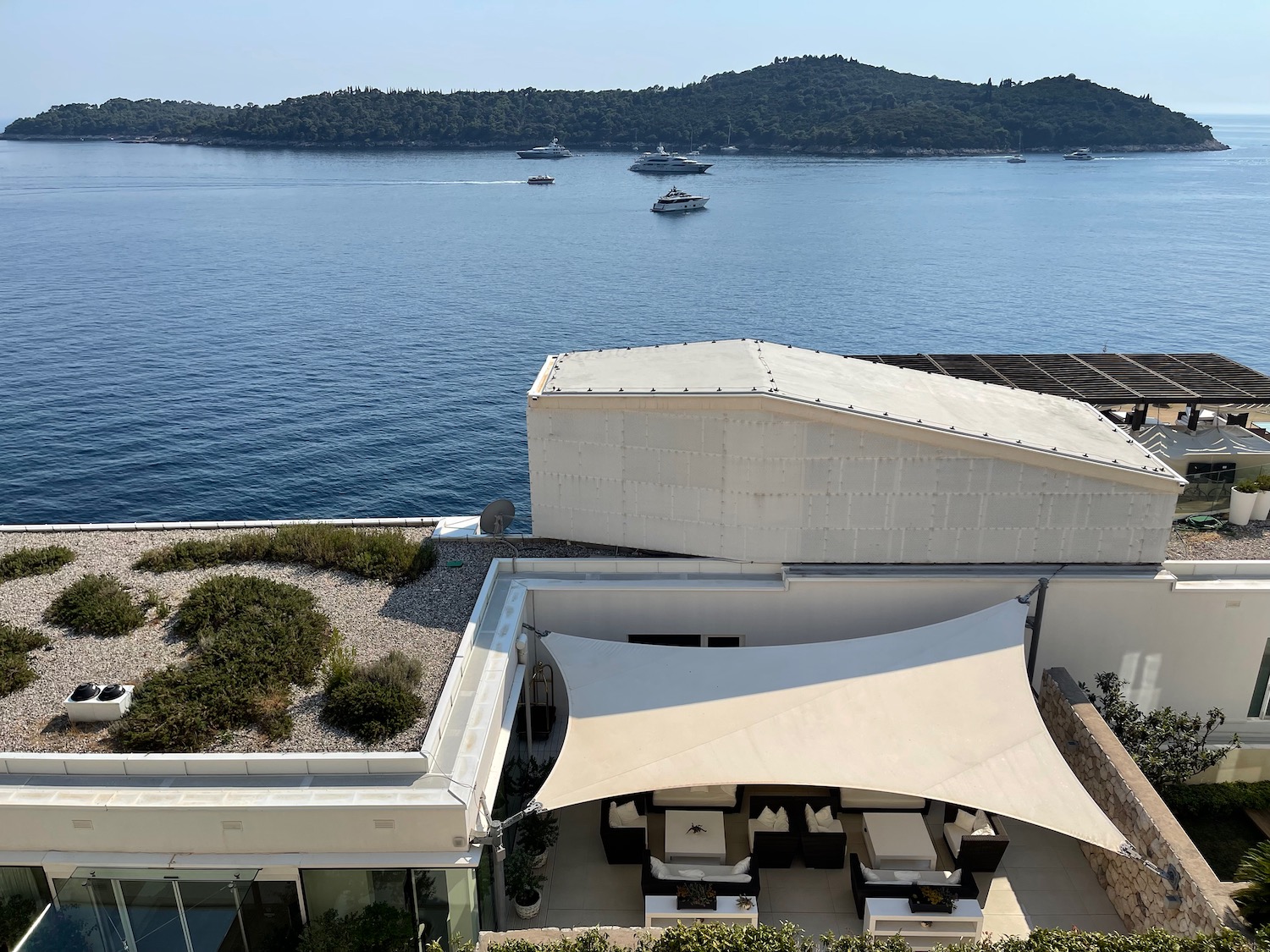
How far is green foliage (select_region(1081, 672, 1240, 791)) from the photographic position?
759 inches

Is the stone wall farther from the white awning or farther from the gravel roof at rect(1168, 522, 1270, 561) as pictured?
the gravel roof at rect(1168, 522, 1270, 561)

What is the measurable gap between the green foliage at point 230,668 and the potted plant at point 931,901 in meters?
11.2

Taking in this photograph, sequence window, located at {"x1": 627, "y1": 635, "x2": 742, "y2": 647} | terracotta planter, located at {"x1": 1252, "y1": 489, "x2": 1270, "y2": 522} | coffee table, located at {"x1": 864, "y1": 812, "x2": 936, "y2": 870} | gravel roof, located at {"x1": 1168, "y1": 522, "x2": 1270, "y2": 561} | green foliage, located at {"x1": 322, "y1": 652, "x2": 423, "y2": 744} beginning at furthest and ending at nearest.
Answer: terracotta planter, located at {"x1": 1252, "y1": 489, "x2": 1270, "y2": 522}, gravel roof, located at {"x1": 1168, "y1": 522, "x2": 1270, "y2": 561}, window, located at {"x1": 627, "y1": 635, "x2": 742, "y2": 647}, coffee table, located at {"x1": 864, "y1": 812, "x2": 936, "y2": 870}, green foliage, located at {"x1": 322, "y1": 652, "x2": 423, "y2": 744}

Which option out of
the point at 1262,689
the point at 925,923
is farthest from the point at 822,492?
the point at 1262,689

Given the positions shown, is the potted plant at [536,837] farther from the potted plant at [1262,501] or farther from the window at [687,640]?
the potted plant at [1262,501]

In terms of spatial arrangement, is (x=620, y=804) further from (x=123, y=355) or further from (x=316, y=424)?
(x=123, y=355)

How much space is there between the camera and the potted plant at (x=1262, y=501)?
76.2 ft

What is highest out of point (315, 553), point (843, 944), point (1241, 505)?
point (1241, 505)

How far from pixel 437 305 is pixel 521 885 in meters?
77.5

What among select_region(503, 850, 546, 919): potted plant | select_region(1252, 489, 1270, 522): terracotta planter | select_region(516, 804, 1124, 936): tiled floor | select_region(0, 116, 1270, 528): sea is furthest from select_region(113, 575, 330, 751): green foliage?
select_region(0, 116, 1270, 528): sea

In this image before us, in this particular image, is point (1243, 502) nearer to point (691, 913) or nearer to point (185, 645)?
point (691, 913)

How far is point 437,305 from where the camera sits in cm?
8806

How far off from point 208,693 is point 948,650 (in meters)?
14.0

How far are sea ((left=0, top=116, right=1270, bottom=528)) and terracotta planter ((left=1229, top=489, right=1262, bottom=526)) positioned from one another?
106 ft
